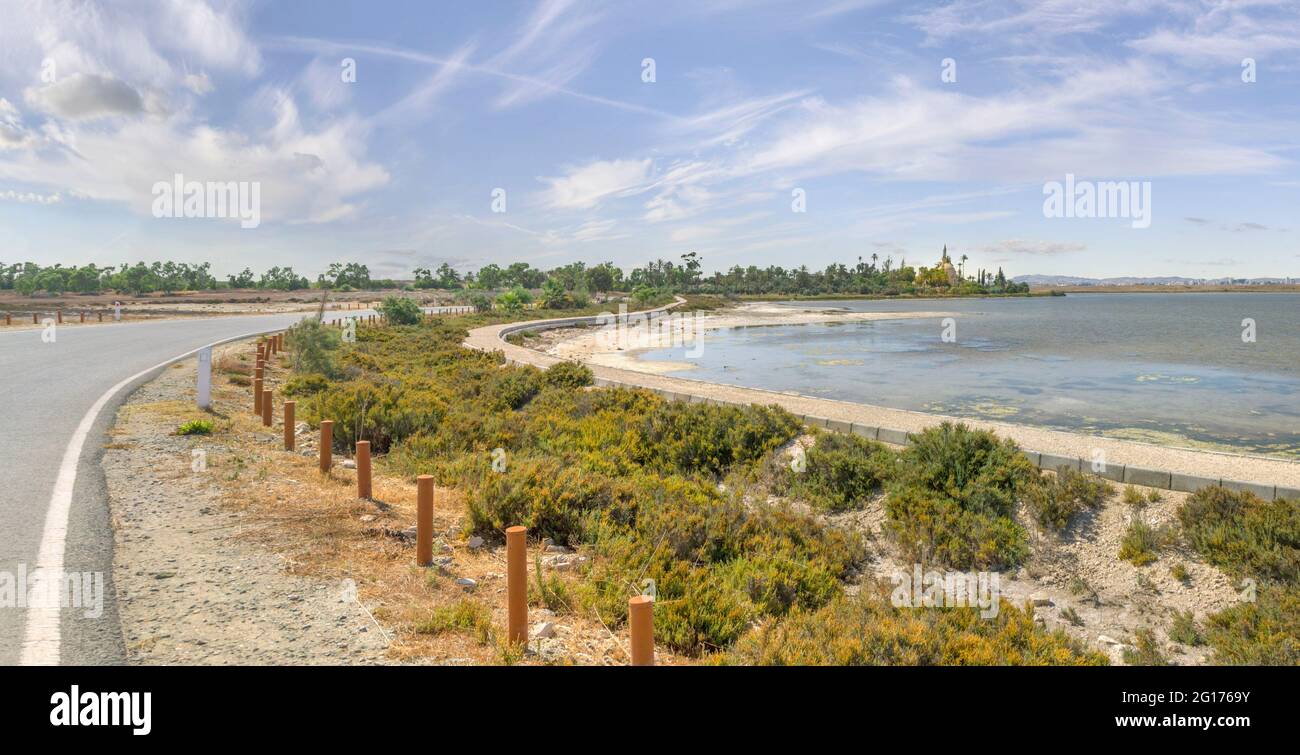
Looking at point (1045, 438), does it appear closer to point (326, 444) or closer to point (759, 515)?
point (759, 515)

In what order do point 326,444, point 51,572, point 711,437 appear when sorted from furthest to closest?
point 711,437
point 326,444
point 51,572

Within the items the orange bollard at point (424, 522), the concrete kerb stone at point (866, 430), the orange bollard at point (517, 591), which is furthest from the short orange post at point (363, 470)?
the concrete kerb stone at point (866, 430)

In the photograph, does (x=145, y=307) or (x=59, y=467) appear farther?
(x=145, y=307)

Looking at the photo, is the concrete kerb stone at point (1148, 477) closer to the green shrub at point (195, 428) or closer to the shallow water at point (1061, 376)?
the shallow water at point (1061, 376)

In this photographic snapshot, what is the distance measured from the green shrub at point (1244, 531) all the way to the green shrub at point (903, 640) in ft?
9.74

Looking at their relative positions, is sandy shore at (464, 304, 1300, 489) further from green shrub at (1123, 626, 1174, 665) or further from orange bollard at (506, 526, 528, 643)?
orange bollard at (506, 526, 528, 643)

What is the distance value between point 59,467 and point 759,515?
29.2 feet

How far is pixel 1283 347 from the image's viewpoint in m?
44.0

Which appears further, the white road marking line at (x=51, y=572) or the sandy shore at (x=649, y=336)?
the sandy shore at (x=649, y=336)

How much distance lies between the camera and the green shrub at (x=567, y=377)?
64.9ft

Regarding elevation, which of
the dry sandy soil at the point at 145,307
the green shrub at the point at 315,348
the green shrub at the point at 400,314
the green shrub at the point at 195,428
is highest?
the dry sandy soil at the point at 145,307

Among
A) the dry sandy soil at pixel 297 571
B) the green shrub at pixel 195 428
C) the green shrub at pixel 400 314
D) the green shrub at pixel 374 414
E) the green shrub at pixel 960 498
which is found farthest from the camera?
the green shrub at pixel 400 314

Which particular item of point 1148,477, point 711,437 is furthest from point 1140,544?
point 711,437

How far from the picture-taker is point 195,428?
1144 cm
